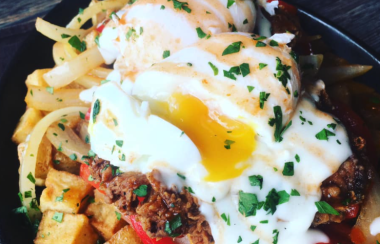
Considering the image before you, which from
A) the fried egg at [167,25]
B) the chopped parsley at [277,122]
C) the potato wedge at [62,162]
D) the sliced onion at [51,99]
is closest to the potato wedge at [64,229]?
the potato wedge at [62,162]

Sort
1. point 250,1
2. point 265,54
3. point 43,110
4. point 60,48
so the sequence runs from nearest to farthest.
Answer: point 265,54
point 250,1
point 43,110
point 60,48

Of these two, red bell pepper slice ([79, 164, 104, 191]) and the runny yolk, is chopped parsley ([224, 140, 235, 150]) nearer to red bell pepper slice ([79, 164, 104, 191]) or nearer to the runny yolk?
the runny yolk

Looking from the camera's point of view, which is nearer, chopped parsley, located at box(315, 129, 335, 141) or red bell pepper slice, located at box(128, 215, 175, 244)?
chopped parsley, located at box(315, 129, 335, 141)

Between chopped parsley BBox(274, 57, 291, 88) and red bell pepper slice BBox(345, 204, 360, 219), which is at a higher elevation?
chopped parsley BBox(274, 57, 291, 88)

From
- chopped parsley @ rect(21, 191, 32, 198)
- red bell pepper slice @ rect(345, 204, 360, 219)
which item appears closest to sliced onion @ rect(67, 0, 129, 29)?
chopped parsley @ rect(21, 191, 32, 198)

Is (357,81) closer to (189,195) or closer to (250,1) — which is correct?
(250,1)

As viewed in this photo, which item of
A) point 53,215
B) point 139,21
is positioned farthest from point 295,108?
point 53,215
